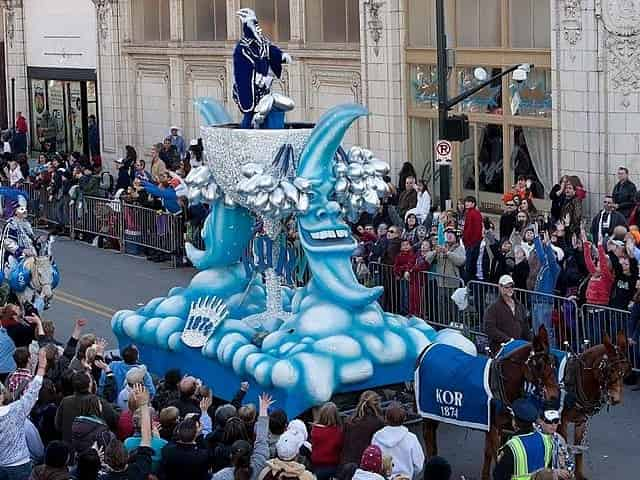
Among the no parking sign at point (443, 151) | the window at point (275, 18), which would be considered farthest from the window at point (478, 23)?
the window at point (275, 18)

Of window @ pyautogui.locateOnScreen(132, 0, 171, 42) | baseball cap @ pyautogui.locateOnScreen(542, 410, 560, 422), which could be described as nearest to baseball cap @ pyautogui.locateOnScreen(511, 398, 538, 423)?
baseball cap @ pyautogui.locateOnScreen(542, 410, 560, 422)

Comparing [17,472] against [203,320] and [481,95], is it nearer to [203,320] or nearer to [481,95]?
[203,320]

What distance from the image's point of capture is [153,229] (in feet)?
92.4

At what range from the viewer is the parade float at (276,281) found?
53.8 ft

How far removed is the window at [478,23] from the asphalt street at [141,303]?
6.63m

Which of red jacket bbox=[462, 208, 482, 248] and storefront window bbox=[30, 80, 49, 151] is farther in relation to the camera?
storefront window bbox=[30, 80, 49, 151]

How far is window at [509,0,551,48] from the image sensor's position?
87.8 ft

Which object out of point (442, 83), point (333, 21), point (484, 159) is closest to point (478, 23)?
point (484, 159)

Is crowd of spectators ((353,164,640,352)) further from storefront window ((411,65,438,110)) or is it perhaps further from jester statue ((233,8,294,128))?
storefront window ((411,65,438,110))

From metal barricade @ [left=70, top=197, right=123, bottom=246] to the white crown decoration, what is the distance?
1134cm

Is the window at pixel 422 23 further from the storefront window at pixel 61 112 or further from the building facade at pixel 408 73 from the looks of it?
the storefront window at pixel 61 112

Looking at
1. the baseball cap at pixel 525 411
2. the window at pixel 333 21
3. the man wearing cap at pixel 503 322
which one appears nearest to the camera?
the baseball cap at pixel 525 411

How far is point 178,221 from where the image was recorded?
27.4m

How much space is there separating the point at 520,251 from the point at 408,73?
10034 millimetres
